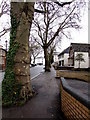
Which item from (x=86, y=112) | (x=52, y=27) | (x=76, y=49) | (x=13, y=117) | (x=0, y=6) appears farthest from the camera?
(x=76, y=49)

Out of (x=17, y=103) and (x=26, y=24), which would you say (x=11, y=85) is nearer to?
(x=17, y=103)

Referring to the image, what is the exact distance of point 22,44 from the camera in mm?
5332

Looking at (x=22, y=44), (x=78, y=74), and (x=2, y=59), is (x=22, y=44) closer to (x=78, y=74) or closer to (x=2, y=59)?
(x=78, y=74)

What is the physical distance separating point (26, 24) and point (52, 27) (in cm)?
1540

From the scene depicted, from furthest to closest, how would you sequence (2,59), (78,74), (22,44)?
(2,59), (78,74), (22,44)

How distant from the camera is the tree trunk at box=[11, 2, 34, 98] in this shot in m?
5.22

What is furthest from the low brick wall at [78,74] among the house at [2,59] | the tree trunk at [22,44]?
the house at [2,59]

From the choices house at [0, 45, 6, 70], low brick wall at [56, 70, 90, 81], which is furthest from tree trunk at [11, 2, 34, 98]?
house at [0, 45, 6, 70]

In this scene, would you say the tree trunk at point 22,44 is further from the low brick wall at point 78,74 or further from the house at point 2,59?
the house at point 2,59

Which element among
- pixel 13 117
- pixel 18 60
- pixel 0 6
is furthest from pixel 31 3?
pixel 0 6

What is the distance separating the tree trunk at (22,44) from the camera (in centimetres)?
522

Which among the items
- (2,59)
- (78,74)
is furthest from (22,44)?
(2,59)

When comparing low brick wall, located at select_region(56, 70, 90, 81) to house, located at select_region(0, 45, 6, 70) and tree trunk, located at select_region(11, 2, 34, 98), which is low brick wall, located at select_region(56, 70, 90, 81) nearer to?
tree trunk, located at select_region(11, 2, 34, 98)

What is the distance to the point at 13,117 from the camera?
3.56 metres
